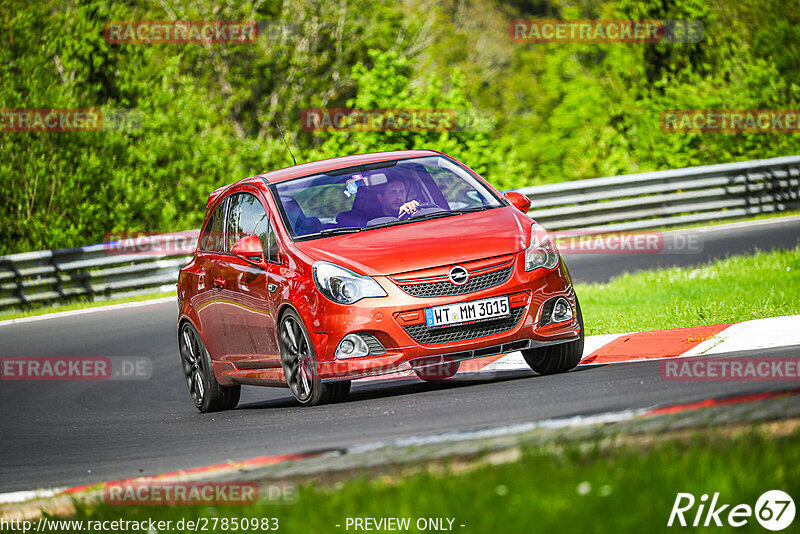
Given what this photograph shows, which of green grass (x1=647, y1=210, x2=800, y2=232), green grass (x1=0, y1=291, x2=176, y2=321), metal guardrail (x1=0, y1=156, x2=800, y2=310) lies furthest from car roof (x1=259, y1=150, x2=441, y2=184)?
green grass (x1=647, y1=210, x2=800, y2=232)

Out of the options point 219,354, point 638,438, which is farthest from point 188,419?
point 638,438

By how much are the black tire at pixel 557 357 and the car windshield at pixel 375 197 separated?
44.5 inches

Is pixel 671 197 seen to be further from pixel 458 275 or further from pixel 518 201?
pixel 458 275

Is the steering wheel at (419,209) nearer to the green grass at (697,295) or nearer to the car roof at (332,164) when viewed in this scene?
the car roof at (332,164)

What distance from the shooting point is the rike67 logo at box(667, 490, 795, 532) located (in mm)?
3621

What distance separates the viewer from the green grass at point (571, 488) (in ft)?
12.3

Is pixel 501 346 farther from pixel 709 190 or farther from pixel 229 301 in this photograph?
pixel 709 190

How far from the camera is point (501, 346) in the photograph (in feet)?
25.8

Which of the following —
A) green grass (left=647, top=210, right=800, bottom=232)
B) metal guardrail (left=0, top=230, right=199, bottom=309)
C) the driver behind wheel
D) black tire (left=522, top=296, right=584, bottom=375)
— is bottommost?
metal guardrail (left=0, top=230, right=199, bottom=309)

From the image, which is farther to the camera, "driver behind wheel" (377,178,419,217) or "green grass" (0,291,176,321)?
"green grass" (0,291,176,321)

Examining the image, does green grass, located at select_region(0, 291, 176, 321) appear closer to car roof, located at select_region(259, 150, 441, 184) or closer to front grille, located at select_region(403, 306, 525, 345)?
car roof, located at select_region(259, 150, 441, 184)

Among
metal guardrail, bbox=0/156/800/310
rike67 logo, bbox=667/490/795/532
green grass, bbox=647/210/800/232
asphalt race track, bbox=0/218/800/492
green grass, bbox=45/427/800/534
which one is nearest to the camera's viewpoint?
rike67 logo, bbox=667/490/795/532

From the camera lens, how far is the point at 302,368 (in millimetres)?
8148

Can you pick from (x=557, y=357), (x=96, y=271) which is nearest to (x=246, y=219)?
(x=557, y=357)
